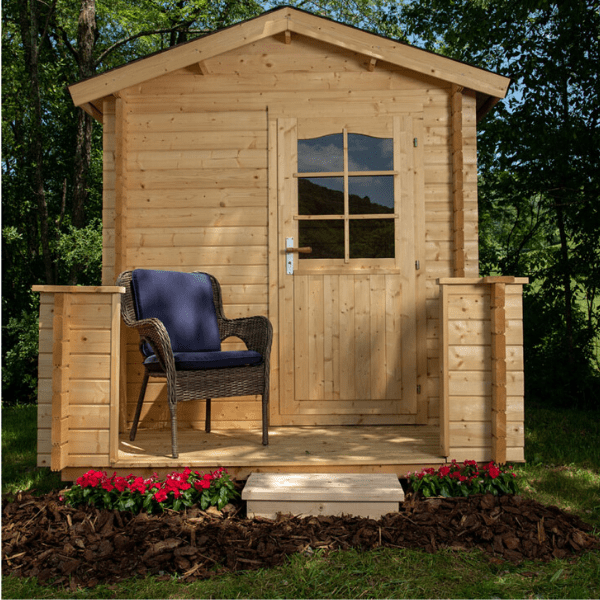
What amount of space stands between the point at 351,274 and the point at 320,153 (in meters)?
0.89

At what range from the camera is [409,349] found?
4047 millimetres

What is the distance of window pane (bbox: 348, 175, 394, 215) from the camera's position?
408 cm

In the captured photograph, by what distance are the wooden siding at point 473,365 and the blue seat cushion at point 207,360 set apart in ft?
3.68

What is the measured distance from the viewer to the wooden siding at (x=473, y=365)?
10.0ft

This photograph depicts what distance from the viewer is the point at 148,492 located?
282 cm

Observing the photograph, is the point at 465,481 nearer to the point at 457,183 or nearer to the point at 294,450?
the point at 294,450

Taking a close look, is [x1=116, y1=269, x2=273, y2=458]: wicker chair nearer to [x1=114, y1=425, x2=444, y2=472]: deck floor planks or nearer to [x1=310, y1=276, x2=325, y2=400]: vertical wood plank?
[x1=114, y1=425, x2=444, y2=472]: deck floor planks

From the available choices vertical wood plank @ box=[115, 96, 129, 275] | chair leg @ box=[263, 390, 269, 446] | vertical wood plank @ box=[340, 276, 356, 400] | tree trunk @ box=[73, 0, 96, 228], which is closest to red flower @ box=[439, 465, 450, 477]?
chair leg @ box=[263, 390, 269, 446]

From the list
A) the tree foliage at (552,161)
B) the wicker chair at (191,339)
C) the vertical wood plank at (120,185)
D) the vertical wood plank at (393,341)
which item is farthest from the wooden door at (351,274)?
the tree foliage at (552,161)

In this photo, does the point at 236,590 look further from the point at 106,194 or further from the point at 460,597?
the point at 106,194

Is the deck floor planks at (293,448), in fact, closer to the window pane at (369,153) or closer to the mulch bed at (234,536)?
the mulch bed at (234,536)

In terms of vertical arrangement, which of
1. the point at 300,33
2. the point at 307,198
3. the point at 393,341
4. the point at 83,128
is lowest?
the point at 393,341

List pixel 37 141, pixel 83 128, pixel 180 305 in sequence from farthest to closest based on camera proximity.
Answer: pixel 83 128 < pixel 37 141 < pixel 180 305

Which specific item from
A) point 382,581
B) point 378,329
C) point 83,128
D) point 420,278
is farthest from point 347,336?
point 83,128
